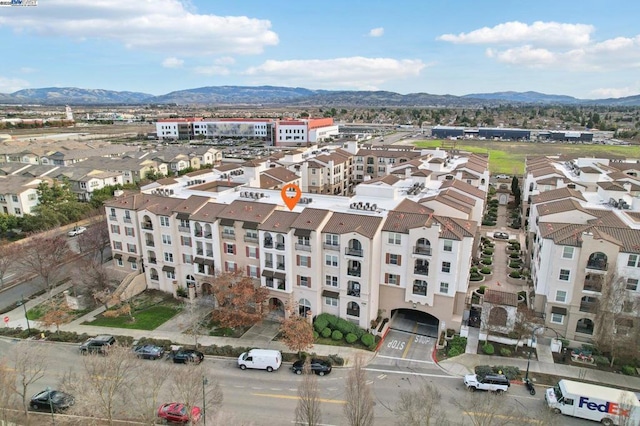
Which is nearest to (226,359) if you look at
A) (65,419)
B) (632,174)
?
(65,419)

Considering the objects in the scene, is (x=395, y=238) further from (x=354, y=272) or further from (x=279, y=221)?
(x=279, y=221)

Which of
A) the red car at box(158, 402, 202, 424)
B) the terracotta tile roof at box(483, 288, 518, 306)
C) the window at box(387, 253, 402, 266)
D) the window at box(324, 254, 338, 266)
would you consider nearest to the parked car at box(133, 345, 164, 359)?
the red car at box(158, 402, 202, 424)

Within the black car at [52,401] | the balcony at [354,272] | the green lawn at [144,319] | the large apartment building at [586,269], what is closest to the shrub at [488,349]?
the large apartment building at [586,269]

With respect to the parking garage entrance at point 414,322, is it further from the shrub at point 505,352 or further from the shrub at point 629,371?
the shrub at point 629,371

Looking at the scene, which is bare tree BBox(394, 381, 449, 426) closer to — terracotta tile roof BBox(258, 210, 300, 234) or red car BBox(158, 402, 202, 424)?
red car BBox(158, 402, 202, 424)

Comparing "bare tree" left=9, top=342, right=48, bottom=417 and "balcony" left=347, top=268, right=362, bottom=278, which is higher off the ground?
"balcony" left=347, top=268, right=362, bottom=278

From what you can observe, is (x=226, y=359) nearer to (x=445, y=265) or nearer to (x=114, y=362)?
(x=114, y=362)
